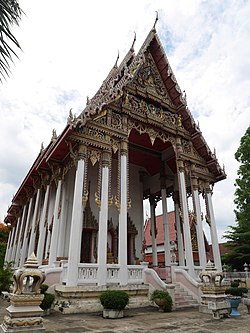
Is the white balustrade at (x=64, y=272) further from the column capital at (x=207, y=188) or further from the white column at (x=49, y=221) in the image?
the column capital at (x=207, y=188)

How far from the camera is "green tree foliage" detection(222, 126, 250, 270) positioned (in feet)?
58.9

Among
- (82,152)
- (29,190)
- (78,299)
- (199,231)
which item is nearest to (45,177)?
(29,190)

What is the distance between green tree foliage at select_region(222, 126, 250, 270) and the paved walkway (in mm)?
12339

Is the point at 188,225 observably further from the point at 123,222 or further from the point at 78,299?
the point at 78,299

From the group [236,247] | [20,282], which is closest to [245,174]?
[236,247]

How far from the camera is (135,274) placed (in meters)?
8.50

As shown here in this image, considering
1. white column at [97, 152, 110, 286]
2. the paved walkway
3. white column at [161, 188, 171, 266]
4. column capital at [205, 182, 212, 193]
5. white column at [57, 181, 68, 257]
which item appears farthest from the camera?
white column at [161, 188, 171, 266]

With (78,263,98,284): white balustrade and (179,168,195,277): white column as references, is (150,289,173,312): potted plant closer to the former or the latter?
(78,263,98,284): white balustrade

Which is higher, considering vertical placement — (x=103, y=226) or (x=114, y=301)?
(x=103, y=226)

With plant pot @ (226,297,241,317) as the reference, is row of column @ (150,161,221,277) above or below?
above

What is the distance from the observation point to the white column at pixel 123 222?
8.17 m

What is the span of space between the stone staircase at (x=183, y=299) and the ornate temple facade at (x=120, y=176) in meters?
0.87

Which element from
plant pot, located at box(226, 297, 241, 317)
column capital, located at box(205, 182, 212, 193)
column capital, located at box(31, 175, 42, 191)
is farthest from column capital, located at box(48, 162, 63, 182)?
plant pot, located at box(226, 297, 241, 317)

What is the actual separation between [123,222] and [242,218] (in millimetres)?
12423
